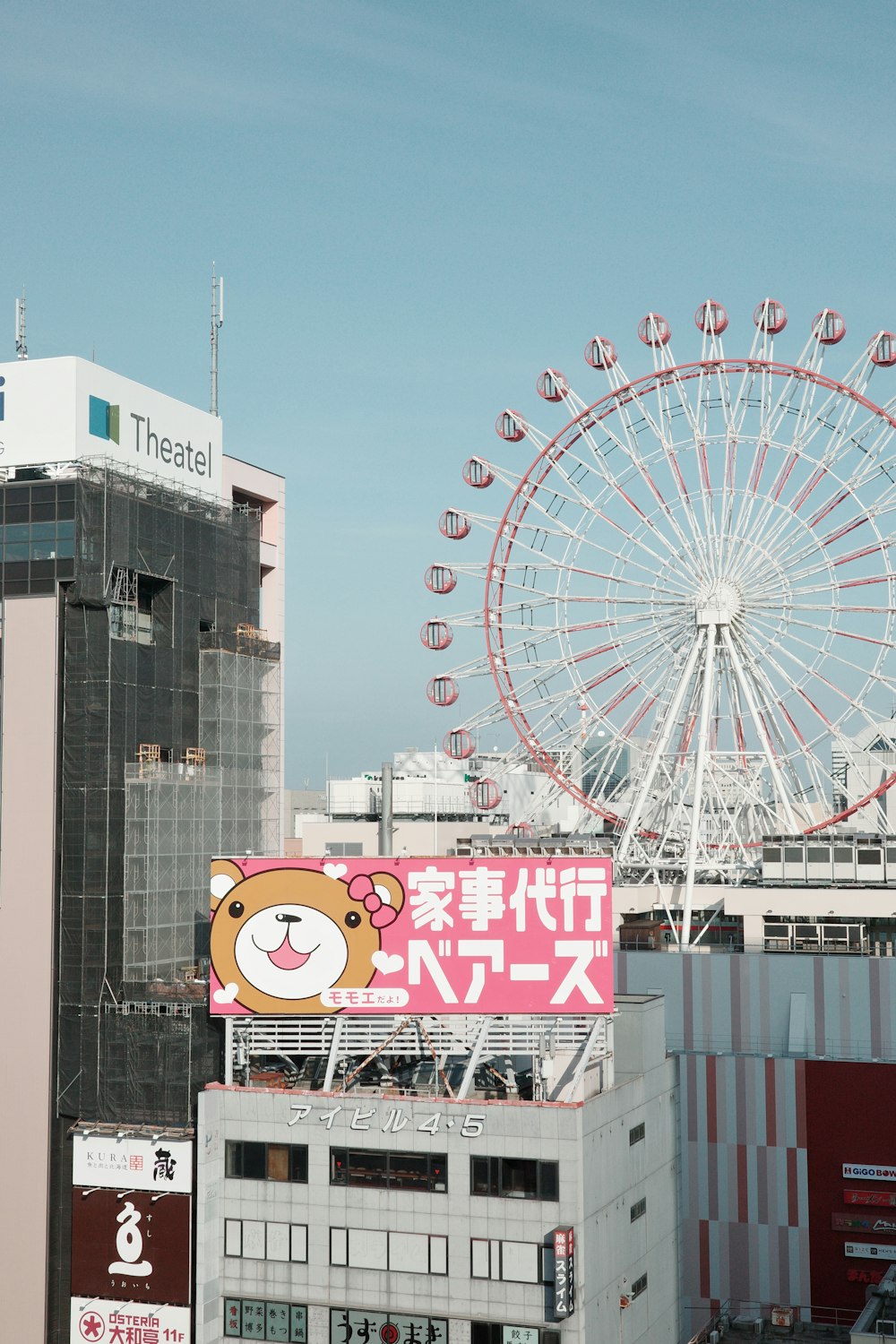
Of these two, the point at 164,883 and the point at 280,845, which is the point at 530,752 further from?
the point at 164,883

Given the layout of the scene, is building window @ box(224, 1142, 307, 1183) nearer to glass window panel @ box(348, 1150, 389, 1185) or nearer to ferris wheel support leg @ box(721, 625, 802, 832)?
glass window panel @ box(348, 1150, 389, 1185)

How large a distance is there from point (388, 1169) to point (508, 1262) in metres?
4.17

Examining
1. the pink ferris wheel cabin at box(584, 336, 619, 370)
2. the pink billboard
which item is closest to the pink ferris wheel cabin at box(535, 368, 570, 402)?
the pink ferris wheel cabin at box(584, 336, 619, 370)

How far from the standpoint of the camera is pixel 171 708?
2221 inches

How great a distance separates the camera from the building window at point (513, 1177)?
139ft

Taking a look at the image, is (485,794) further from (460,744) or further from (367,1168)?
(367,1168)

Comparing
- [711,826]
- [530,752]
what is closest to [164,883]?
[530,752]

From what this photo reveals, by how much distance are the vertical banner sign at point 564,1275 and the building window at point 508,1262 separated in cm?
99

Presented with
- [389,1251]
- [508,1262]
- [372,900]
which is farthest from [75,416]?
[508,1262]

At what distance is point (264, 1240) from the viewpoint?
4572 cm

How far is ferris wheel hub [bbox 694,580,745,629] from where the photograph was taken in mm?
68625

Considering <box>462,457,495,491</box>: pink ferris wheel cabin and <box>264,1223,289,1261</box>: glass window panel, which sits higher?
<box>462,457,495,491</box>: pink ferris wheel cabin

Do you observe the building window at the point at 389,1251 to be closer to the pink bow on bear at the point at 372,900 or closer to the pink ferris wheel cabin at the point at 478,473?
the pink bow on bear at the point at 372,900

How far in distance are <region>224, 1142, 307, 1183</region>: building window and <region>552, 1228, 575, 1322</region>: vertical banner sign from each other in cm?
809
